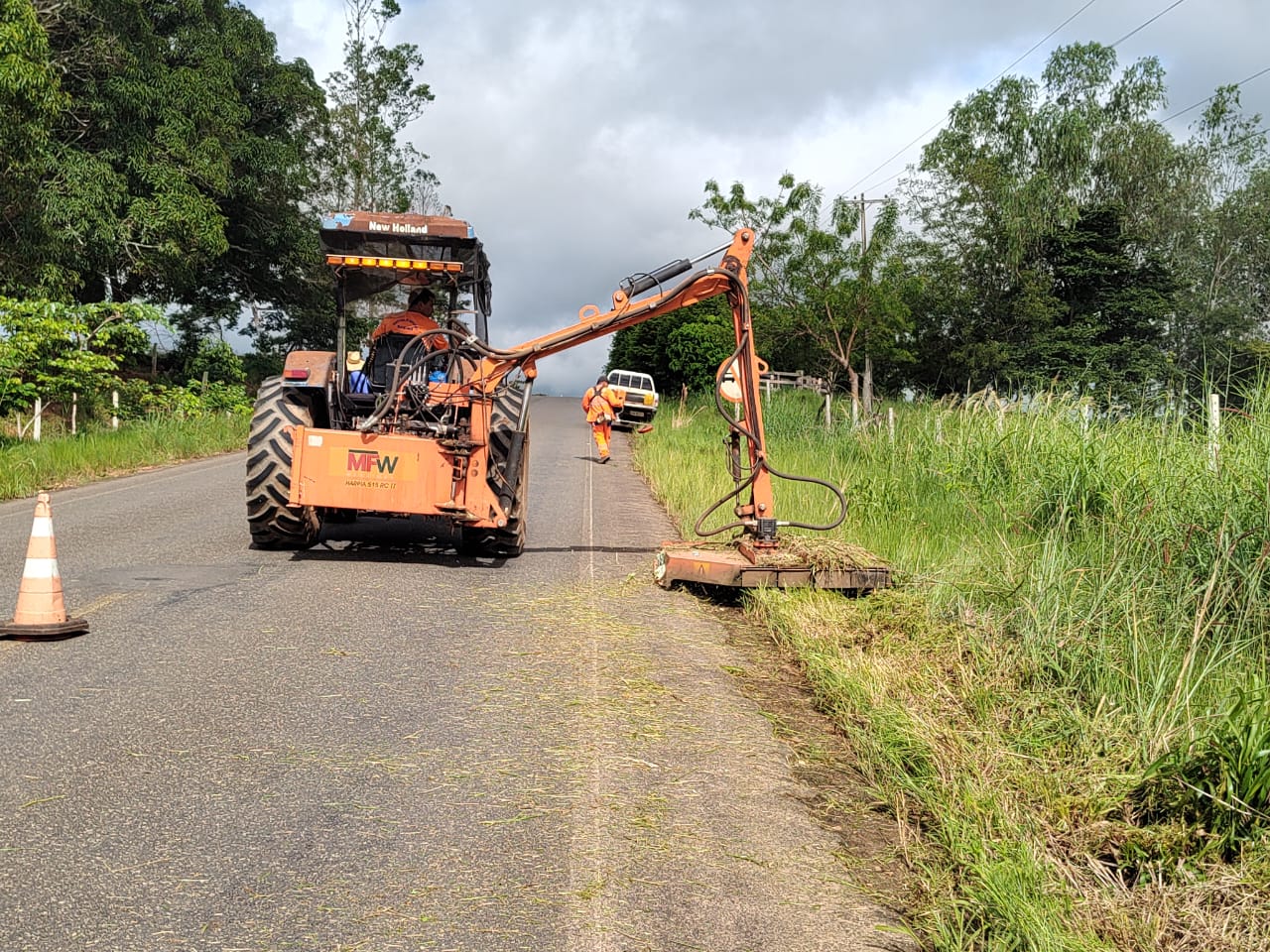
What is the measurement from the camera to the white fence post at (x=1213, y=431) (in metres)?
7.47

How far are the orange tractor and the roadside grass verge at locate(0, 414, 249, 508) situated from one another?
21.5 feet

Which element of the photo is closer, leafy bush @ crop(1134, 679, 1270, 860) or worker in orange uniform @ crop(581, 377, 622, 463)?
leafy bush @ crop(1134, 679, 1270, 860)

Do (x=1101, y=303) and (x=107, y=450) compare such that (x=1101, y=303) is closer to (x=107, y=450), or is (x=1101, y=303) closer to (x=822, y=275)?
(x=822, y=275)

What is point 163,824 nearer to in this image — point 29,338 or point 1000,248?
point 29,338

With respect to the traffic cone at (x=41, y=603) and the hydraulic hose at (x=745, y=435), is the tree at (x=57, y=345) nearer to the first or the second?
the traffic cone at (x=41, y=603)

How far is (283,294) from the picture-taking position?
123 ft

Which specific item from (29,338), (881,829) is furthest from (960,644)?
(29,338)

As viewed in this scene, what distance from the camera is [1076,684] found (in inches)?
219

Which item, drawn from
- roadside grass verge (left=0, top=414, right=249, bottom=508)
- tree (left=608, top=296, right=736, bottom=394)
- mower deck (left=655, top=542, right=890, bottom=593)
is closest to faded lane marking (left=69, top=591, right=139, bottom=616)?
mower deck (left=655, top=542, right=890, bottom=593)

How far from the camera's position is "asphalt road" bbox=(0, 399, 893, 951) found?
11.4 ft

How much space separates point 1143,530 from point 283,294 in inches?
1363

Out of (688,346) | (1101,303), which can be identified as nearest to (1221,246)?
(1101,303)

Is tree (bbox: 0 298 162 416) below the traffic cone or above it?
above

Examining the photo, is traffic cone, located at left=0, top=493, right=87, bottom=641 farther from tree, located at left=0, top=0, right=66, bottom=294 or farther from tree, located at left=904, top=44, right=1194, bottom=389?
tree, located at left=904, top=44, right=1194, bottom=389
